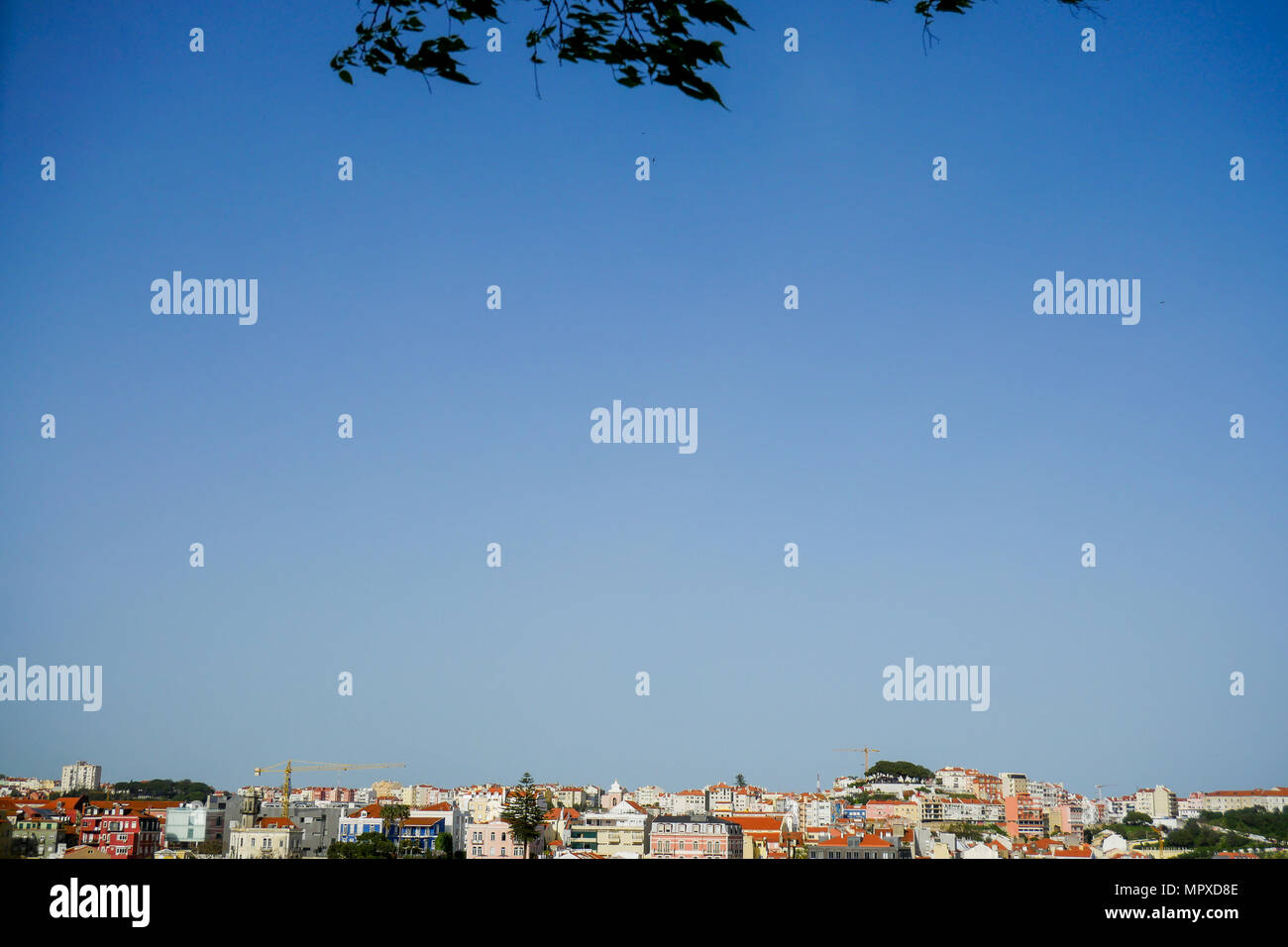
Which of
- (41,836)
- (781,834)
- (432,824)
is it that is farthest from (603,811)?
(41,836)

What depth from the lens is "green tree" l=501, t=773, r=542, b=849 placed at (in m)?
7.94

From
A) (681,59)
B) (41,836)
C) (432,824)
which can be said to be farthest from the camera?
(432,824)

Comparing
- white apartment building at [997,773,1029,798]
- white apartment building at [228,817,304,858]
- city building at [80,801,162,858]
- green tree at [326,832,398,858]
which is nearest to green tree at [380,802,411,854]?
white apartment building at [228,817,304,858]

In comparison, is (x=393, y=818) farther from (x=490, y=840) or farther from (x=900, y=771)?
(x=900, y=771)

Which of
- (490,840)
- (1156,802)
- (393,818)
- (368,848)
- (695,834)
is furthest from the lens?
(490,840)

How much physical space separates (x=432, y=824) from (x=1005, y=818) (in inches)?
310

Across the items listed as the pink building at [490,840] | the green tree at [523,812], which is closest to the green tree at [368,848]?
the green tree at [523,812]

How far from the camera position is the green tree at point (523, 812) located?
7938 millimetres

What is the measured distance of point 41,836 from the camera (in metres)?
3.08

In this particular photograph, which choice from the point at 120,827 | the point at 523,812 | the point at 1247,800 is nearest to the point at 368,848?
the point at 523,812

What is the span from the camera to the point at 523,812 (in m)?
8.01

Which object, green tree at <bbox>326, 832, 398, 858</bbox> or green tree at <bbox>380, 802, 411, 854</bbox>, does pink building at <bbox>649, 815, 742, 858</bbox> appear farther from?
green tree at <bbox>326, 832, 398, 858</bbox>

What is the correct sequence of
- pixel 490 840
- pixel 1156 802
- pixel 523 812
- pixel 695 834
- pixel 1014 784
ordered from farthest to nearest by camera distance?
1. pixel 1014 784
2. pixel 490 840
3. pixel 695 834
4. pixel 1156 802
5. pixel 523 812
